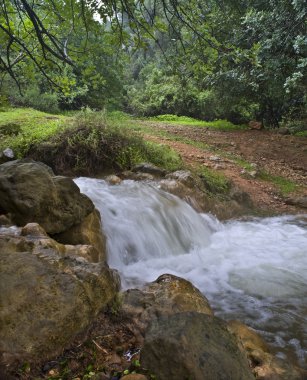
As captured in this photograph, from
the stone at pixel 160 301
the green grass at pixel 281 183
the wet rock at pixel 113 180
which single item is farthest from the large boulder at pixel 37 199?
the green grass at pixel 281 183

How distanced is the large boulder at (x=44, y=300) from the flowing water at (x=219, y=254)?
149 centimetres

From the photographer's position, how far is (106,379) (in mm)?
2297

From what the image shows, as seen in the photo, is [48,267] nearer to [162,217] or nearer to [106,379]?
[106,379]

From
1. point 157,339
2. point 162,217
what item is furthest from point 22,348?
point 162,217

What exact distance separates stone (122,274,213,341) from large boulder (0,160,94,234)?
5.17 ft

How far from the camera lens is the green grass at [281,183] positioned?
367 inches

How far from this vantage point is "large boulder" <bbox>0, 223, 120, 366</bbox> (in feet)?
7.74

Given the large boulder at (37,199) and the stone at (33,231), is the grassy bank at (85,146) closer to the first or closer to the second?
the large boulder at (37,199)

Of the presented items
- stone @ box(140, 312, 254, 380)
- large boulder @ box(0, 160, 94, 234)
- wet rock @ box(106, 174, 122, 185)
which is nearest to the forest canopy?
large boulder @ box(0, 160, 94, 234)

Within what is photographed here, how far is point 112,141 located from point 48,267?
5486 millimetres

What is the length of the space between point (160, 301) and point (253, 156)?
943 cm

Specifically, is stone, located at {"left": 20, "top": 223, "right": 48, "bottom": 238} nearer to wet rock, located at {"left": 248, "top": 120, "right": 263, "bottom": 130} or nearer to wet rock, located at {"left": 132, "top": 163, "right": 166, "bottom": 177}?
wet rock, located at {"left": 132, "top": 163, "right": 166, "bottom": 177}

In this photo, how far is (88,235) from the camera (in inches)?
189

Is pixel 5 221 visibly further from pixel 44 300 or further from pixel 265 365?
pixel 265 365
